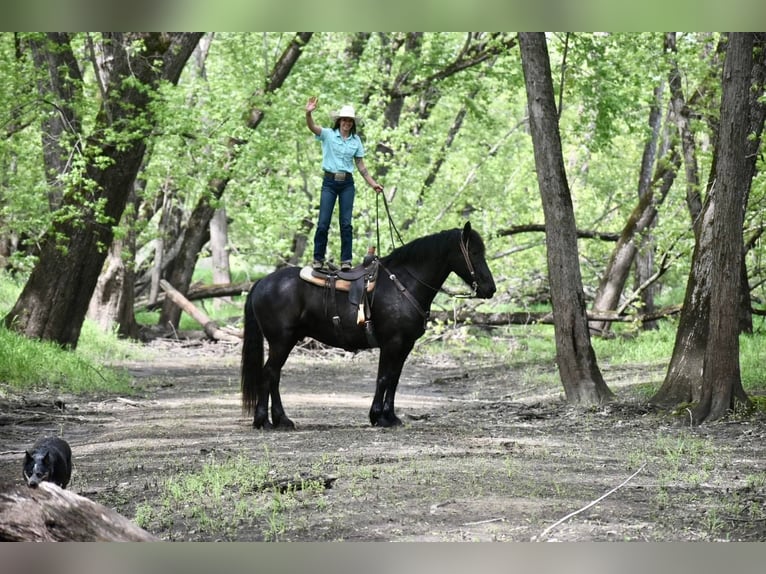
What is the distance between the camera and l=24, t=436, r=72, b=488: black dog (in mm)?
7332

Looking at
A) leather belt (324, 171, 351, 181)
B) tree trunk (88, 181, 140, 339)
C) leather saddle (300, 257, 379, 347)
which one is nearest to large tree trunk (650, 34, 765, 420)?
leather saddle (300, 257, 379, 347)

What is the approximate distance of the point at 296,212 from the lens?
25516 mm

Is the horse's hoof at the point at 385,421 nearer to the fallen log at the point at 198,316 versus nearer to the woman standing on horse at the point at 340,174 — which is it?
the woman standing on horse at the point at 340,174

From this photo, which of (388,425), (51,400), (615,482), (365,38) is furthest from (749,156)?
(365,38)

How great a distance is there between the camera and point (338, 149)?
12.5 metres

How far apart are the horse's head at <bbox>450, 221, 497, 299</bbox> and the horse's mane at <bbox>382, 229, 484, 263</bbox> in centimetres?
4

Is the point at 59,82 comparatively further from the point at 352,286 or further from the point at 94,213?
the point at 352,286

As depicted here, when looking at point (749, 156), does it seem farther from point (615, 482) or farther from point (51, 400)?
point (51, 400)

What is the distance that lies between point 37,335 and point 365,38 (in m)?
13.3

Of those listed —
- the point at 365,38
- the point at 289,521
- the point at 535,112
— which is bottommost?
the point at 289,521

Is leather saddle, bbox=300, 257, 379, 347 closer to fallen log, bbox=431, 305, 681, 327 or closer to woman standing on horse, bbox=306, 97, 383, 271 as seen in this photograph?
woman standing on horse, bbox=306, 97, 383, 271

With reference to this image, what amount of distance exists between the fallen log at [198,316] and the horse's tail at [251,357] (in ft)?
47.4

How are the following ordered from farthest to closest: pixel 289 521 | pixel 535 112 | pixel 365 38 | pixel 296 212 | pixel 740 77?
pixel 365 38
pixel 296 212
pixel 535 112
pixel 740 77
pixel 289 521

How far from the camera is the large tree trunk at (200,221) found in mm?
25156
